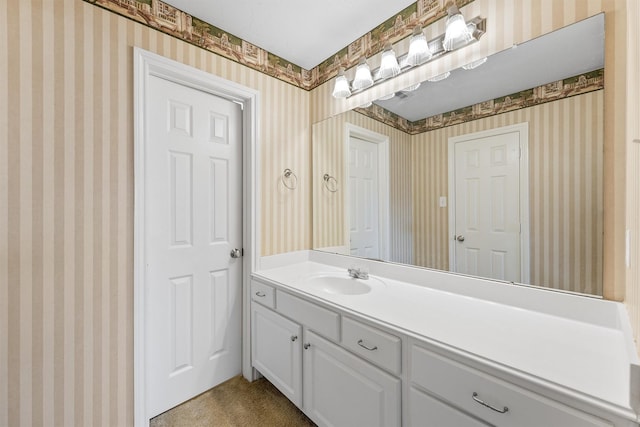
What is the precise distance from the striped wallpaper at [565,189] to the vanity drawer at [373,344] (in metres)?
0.71

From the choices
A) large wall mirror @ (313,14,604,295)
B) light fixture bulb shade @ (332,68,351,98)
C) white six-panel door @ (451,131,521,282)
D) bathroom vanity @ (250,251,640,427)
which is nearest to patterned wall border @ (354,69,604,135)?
large wall mirror @ (313,14,604,295)

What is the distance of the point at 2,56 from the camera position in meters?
1.11

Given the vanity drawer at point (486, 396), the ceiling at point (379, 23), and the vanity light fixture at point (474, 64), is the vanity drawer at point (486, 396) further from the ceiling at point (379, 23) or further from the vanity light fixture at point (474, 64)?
the vanity light fixture at point (474, 64)

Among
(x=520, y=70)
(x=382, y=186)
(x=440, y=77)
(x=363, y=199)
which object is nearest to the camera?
(x=520, y=70)

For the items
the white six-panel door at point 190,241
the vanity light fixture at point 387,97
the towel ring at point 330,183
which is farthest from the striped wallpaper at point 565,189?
the white six-panel door at point 190,241

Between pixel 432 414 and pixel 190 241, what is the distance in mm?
1587

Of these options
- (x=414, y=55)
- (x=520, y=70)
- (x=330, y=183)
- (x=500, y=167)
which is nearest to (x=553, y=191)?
(x=500, y=167)

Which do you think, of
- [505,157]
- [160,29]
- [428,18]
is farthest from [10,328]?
[428,18]

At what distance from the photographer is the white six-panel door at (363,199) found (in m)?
1.83

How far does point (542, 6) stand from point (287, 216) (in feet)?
5.97

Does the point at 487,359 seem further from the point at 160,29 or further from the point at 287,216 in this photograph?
the point at 160,29

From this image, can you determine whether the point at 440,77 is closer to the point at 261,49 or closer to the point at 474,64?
the point at 474,64

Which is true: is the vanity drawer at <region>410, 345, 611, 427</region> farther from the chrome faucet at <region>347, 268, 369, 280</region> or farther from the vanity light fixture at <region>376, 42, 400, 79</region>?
the vanity light fixture at <region>376, 42, 400, 79</region>

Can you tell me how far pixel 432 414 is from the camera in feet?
2.96
